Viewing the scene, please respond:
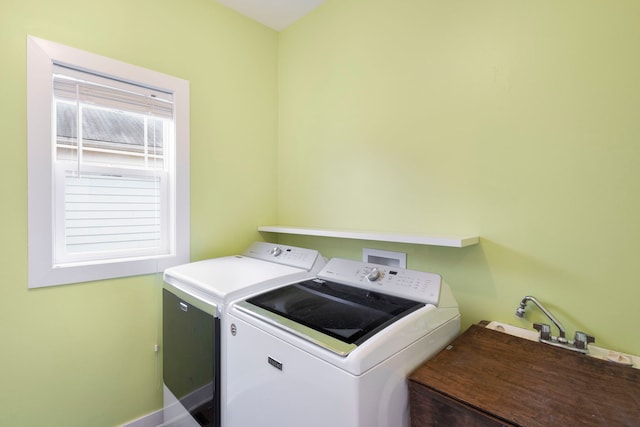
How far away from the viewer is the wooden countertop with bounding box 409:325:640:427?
704 mm

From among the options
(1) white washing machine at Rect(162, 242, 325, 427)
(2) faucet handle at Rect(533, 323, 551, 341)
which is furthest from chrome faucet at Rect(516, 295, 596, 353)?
(1) white washing machine at Rect(162, 242, 325, 427)

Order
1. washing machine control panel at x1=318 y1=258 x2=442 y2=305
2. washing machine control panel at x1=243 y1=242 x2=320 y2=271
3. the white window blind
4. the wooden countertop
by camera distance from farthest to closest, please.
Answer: washing machine control panel at x1=243 y1=242 x2=320 y2=271 → the white window blind → washing machine control panel at x1=318 y1=258 x2=442 y2=305 → the wooden countertop

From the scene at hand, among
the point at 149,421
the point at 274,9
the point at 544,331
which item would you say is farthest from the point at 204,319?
the point at 274,9

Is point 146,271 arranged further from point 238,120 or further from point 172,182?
point 238,120

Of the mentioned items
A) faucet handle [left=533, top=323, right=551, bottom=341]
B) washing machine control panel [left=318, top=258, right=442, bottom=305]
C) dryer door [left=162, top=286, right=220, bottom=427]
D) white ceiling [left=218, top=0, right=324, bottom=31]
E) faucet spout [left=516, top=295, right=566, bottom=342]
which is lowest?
dryer door [left=162, top=286, right=220, bottom=427]

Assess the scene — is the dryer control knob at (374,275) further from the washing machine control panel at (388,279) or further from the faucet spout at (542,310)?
the faucet spout at (542,310)

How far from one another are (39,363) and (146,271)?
0.59 metres

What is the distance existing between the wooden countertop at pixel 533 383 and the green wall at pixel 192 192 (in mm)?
1557

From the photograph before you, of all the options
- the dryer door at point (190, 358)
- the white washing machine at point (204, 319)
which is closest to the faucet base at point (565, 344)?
the white washing machine at point (204, 319)

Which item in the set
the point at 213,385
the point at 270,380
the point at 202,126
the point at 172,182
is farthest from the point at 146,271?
the point at 270,380

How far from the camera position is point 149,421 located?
1.69 metres

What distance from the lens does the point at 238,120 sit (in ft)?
6.74

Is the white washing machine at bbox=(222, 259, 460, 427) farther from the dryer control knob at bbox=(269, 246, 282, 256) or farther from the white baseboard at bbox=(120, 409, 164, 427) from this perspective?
the white baseboard at bbox=(120, 409, 164, 427)

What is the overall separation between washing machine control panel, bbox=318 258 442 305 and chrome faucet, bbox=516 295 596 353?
1.12 feet
